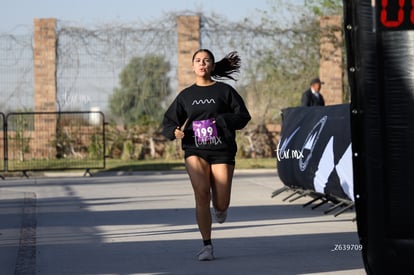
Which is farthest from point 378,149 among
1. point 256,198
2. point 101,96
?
point 101,96

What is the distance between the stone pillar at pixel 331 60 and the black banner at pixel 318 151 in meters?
10.9

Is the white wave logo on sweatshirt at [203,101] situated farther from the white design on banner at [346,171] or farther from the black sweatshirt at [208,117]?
the white design on banner at [346,171]

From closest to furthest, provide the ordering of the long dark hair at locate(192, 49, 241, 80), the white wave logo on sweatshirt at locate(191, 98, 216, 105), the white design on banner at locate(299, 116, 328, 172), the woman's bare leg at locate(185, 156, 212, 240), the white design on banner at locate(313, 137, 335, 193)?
the woman's bare leg at locate(185, 156, 212, 240) < the white wave logo on sweatshirt at locate(191, 98, 216, 105) < the long dark hair at locate(192, 49, 241, 80) < the white design on banner at locate(313, 137, 335, 193) < the white design on banner at locate(299, 116, 328, 172)

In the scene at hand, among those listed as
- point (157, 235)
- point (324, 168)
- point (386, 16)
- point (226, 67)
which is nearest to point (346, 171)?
point (324, 168)

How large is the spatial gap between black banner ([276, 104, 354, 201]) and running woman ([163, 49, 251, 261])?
3066mm

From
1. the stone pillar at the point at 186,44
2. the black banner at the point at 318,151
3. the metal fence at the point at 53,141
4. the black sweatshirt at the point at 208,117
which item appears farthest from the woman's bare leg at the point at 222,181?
the stone pillar at the point at 186,44

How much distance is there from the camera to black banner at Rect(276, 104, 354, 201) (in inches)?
504

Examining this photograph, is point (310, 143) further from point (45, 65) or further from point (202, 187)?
point (45, 65)

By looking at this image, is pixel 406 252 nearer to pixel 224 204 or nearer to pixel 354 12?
pixel 354 12

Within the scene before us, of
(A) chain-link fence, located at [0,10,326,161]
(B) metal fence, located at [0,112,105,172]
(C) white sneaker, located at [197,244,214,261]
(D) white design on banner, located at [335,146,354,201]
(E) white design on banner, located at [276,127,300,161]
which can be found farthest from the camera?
(A) chain-link fence, located at [0,10,326,161]

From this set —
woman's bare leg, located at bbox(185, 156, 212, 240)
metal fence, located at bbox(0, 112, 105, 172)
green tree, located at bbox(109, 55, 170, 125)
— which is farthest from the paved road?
green tree, located at bbox(109, 55, 170, 125)

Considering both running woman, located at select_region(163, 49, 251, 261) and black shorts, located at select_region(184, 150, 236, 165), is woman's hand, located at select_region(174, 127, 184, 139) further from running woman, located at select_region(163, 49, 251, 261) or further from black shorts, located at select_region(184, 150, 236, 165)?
black shorts, located at select_region(184, 150, 236, 165)

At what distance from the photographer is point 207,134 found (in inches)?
380

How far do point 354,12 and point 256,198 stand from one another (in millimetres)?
9485
